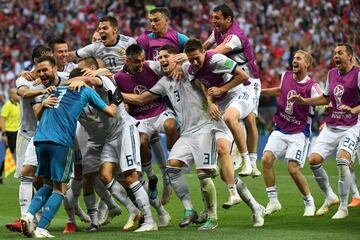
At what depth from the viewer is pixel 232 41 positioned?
→ 50.8 feet

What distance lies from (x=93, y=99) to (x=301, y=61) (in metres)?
4.29

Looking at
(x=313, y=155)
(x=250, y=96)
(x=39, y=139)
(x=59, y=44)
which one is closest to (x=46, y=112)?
(x=39, y=139)

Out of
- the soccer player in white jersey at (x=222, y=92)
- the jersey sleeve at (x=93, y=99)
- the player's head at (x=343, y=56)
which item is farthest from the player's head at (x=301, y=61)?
the jersey sleeve at (x=93, y=99)

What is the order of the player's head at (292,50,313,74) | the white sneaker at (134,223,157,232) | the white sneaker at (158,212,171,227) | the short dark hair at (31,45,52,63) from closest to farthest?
the white sneaker at (134,223,157,232)
the short dark hair at (31,45,52,63)
the white sneaker at (158,212,171,227)
the player's head at (292,50,313,74)

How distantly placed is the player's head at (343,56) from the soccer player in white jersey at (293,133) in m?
0.56

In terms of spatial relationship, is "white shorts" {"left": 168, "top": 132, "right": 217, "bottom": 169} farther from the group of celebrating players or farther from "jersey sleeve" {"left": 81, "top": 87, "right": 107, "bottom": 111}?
"jersey sleeve" {"left": 81, "top": 87, "right": 107, "bottom": 111}

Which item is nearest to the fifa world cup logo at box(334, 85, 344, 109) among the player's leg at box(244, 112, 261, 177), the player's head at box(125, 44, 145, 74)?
the player's leg at box(244, 112, 261, 177)

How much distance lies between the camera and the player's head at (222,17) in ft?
51.4

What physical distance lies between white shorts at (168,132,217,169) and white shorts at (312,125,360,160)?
97.2 inches

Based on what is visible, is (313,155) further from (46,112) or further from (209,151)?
(46,112)

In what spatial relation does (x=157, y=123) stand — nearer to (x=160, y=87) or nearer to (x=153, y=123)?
(x=153, y=123)

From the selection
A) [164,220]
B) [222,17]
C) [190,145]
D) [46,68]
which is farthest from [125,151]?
[222,17]

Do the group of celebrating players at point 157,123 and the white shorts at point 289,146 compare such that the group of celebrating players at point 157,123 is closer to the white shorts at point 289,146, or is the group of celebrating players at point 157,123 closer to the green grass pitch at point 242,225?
the white shorts at point 289,146

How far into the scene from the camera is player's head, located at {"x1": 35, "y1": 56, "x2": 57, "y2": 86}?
13484mm
